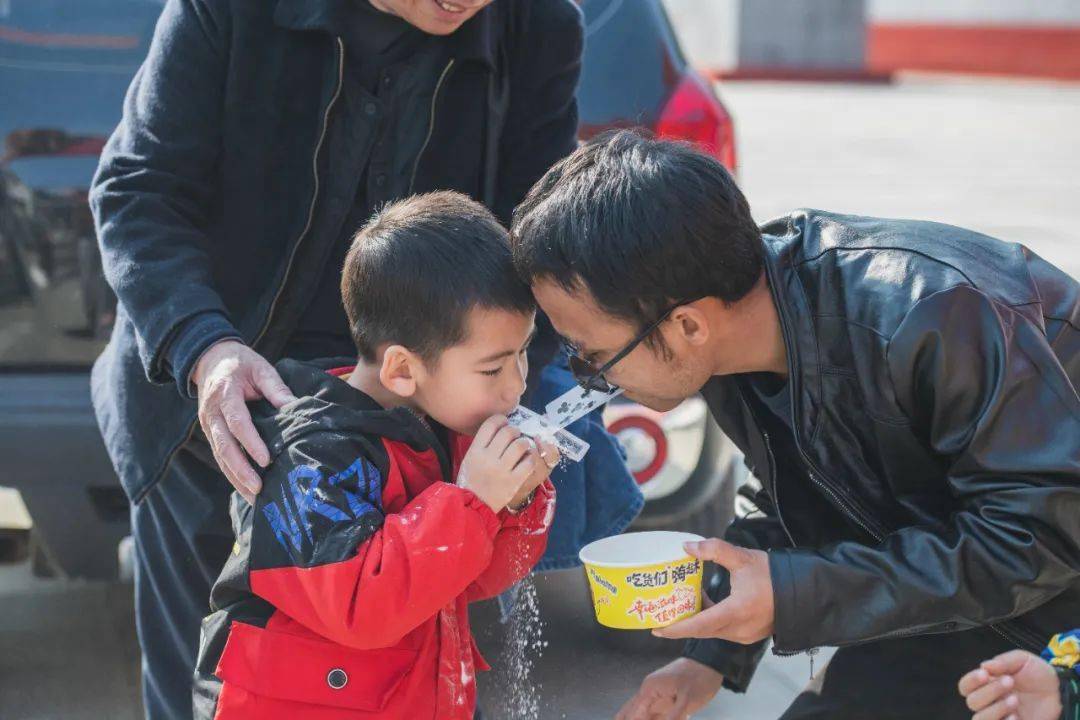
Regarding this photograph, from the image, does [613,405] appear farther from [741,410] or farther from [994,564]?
[994,564]

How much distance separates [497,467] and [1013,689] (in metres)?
0.81

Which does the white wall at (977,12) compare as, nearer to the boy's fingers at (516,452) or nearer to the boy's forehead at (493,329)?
the boy's forehead at (493,329)

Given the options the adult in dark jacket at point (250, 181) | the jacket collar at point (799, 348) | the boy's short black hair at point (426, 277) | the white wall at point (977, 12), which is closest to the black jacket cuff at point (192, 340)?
the adult in dark jacket at point (250, 181)

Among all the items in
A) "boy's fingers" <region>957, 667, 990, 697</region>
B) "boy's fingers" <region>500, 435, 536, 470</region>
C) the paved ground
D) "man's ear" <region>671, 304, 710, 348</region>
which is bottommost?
the paved ground

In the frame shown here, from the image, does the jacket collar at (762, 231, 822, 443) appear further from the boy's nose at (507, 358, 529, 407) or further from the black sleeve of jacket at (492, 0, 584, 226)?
the black sleeve of jacket at (492, 0, 584, 226)

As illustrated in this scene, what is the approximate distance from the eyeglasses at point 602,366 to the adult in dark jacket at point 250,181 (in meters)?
0.47

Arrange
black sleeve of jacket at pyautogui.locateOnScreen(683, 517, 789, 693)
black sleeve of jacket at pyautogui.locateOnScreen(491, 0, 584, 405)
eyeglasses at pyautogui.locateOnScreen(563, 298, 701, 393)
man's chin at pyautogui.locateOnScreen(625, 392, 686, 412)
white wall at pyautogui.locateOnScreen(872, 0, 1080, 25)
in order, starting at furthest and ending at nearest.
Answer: white wall at pyautogui.locateOnScreen(872, 0, 1080, 25), black sleeve of jacket at pyautogui.locateOnScreen(491, 0, 584, 405), black sleeve of jacket at pyautogui.locateOnScreen(683, 517, 789, 693), man's chin at pyautogui.locateOnScreen(625, 392, 686, 412), eyeglasses at pyautogui.locateOnScreen(563, 298, 701, 393)

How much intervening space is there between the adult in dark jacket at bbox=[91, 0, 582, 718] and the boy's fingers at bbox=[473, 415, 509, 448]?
1.08 ft

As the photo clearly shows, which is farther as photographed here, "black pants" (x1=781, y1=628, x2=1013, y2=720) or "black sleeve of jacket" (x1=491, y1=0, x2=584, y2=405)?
"black sleeve of jacket" (x1=491, y1=0, x2=584, y2=405)

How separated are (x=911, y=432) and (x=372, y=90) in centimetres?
112

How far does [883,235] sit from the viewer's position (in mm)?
2256

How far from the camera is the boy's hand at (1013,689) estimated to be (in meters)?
1.99

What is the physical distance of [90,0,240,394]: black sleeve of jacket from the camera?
2389mm

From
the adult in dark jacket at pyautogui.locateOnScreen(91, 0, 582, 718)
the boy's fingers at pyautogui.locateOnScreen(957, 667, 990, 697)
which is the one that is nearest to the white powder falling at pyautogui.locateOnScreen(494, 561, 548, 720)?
the adult in dark jacket at pyautogui.locateOnScreen(91, 0, 582, 718)
